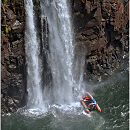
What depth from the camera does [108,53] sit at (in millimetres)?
24000

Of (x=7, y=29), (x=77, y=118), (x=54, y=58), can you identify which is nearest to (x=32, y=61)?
(x=54, y=58)

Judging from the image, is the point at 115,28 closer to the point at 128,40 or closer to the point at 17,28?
the point at 128,40

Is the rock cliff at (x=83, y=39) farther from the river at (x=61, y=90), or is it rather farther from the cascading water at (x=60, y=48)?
the cascading water at (x=60, y=48)

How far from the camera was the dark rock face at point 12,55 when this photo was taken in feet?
49.5

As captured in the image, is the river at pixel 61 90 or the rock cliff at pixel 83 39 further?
the rock cliff at pixel 83 39

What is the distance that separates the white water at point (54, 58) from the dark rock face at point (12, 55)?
751mm

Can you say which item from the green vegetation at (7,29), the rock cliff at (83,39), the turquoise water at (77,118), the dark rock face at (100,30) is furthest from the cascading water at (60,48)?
the green vegetation at (7,29)

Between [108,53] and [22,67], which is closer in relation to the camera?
[22,67]

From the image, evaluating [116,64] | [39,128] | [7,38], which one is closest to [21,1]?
[7,38]

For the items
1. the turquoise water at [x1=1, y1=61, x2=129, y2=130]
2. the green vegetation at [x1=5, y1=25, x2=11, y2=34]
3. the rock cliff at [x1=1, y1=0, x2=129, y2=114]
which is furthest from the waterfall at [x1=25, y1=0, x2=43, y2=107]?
the green vegetation at [x1=5, y1=25, x2=11, y2=34]

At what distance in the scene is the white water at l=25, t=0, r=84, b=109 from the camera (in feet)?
55.9

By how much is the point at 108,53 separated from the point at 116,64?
1.72 metres

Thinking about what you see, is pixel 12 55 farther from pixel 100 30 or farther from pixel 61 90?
pixel 100 30

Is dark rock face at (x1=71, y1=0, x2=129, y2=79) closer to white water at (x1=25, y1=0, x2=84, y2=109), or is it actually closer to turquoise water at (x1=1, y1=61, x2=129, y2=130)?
white water at (x1=25, y1=0, x2=84, y2=109)
